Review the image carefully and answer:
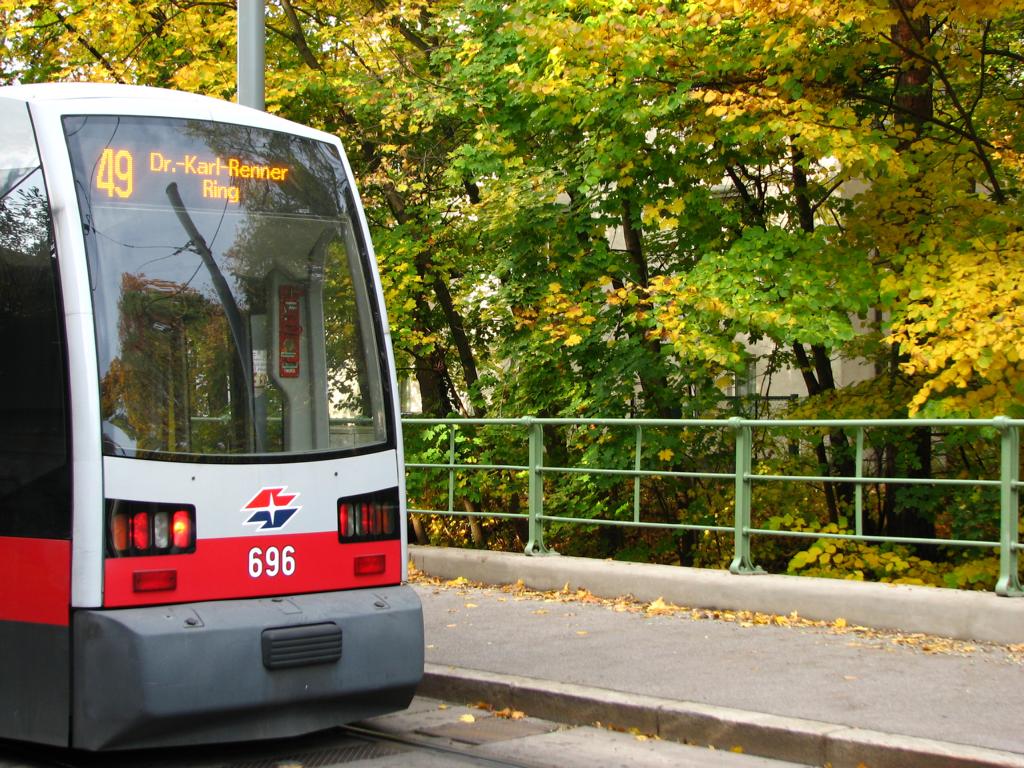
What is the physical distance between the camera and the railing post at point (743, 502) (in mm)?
9602

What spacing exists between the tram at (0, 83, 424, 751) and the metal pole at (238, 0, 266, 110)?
3.97 meters

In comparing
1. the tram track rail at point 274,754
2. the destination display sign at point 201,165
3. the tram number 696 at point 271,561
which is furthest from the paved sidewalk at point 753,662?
the destination display sign at point 201,165

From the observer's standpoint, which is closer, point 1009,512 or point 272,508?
point 272,508

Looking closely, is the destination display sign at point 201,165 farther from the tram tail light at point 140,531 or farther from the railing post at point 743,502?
the railing post at point 743,502

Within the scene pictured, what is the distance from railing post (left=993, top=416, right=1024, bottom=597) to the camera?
8.10m

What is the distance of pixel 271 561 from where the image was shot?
19.6 feet

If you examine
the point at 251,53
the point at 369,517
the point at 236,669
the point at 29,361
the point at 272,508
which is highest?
the point at 251,53

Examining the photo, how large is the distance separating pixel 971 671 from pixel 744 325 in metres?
4.75

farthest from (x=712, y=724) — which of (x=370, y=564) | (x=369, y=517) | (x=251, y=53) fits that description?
(x=251, y=53)

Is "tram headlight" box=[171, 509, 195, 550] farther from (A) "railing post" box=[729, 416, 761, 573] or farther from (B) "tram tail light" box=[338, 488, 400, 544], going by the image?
(A) "railing post" box=[729, 416, 761, 573]

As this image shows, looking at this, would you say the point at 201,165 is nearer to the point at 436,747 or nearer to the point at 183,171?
the point at 183,171

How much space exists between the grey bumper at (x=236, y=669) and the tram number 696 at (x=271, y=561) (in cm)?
14

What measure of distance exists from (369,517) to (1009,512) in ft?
14.0

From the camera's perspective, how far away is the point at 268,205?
6.36m
